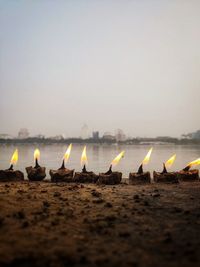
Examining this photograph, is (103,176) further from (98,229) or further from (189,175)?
(98,229)

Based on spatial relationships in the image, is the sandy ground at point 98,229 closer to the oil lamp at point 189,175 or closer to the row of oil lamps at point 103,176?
the row of oil lamps at point 103,176

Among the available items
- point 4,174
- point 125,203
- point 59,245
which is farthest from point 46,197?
point 4,174

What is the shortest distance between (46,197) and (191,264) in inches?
209

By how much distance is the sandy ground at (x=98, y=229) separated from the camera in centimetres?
462

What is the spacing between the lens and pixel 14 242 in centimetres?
516

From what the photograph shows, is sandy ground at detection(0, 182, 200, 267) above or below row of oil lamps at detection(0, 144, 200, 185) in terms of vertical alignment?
below

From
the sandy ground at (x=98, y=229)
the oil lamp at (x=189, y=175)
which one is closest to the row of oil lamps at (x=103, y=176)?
the oil lamp at (x=189, y=175)

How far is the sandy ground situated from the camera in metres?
4.62

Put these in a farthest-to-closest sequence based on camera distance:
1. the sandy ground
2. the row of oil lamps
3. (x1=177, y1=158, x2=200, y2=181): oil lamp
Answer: (x1=177, y1=158, x2=200, y2=181): oil lamp → the row of oil lamps → the sandy ground

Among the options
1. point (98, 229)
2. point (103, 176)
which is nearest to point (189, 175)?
point (103, 176)

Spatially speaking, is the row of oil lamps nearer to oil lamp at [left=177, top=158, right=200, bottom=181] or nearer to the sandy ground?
oil lamp at [left=177, top=158, right=200, bottom=181]

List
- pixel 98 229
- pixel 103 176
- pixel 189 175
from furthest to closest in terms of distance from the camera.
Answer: pixel 189 175
pixel 103 176
pixel 98 229

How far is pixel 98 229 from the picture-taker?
5.98 metres

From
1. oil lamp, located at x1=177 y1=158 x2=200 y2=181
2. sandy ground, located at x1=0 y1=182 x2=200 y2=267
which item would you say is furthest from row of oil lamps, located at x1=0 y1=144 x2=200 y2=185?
sandy ground, located at x1=0 y1=182 x2=200 y2=267
